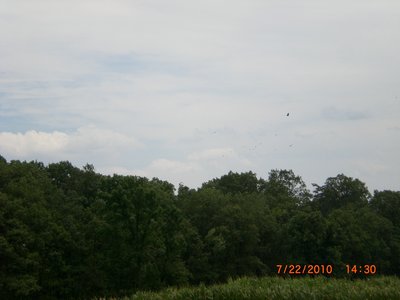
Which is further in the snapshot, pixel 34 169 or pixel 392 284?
pixel 34 169

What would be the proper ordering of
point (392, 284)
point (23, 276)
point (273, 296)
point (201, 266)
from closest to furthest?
1. point (273, 296)
2. point (392, 284)
3. point (23, 276)
4. point (201, 266)

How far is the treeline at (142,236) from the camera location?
44250 mm

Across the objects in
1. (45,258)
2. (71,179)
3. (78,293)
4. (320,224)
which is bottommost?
(78,293)

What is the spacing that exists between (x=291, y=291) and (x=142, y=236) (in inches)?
1022

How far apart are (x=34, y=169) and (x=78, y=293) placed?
492 inches

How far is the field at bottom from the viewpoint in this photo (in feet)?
74.4

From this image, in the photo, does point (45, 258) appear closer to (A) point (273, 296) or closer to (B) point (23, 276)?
(B) point (23, 276)

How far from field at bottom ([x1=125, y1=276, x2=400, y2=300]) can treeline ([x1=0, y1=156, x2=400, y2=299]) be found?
19636mm

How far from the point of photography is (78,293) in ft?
155

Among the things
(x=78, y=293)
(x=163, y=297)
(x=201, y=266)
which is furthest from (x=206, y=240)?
(x=163, y=297)

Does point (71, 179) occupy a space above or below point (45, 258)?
above
